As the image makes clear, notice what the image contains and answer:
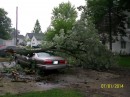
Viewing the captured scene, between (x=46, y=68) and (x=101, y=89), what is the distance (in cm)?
403

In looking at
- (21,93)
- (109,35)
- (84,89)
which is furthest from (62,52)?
(109,35)

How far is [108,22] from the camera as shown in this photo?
3150cm

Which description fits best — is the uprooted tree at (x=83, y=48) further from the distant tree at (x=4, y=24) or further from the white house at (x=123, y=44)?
the distant tree at (x=4, y=24)

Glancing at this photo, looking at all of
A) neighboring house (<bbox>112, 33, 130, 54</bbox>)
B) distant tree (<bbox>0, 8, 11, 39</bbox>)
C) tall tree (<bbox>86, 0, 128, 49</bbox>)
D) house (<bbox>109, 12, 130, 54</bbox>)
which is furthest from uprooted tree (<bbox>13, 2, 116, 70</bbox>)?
distant tree (<bbox>0, 8, 11, 39</bbox>)

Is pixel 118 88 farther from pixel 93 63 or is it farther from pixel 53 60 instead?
pixel 93 63

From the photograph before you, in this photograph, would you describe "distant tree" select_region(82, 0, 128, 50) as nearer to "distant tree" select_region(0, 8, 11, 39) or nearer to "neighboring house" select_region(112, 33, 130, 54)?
"neighboring house" select_region(112, 33, 130, 54)

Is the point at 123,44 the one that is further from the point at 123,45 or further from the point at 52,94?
the point at 52,94

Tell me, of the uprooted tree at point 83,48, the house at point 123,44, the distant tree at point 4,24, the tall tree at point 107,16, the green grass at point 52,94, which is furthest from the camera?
the distant tree at point 4,24

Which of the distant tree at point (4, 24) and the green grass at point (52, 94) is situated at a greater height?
the distant tree at point (4, 24)

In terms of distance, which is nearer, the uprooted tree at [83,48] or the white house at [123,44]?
the uprooted tree at [83,48]

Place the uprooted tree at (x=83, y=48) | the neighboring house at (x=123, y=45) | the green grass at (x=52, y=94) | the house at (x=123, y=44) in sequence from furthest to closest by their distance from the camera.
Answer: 1. the neighboring house at (x=123, y=45)
2. the house at (x=123, y=44)
3. the uprooted tree at (x=83, y=48)
4. the green grass at (x=52, y=94)

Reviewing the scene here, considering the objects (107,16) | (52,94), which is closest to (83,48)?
(52,94)

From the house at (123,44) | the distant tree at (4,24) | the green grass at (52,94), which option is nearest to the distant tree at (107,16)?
the house at (123,44)

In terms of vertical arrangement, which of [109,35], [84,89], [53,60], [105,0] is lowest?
A: [84,89]
